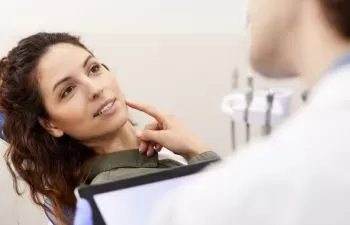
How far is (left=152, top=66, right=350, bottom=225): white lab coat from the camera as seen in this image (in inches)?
16.8

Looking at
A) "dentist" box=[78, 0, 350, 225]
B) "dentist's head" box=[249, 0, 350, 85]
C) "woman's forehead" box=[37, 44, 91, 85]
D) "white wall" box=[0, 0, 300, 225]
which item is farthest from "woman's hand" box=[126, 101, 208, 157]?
"dentist" box=[78, 0, 350, 225]

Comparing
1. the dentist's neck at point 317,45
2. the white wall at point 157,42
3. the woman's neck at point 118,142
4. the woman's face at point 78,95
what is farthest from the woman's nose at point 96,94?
the dentist's neck at point 317,45

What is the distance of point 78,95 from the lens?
1.26m

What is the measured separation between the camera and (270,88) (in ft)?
5.72

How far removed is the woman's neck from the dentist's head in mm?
722

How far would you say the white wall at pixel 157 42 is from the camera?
5.98 feet

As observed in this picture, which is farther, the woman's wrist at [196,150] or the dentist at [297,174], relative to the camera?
the woman's wrist at [196,150]

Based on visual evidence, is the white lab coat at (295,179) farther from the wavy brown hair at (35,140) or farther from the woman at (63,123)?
the wavy brown hair at (35,140)

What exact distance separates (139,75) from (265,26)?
4.38 feet

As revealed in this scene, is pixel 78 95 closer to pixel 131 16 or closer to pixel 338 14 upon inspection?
pixel 131 16

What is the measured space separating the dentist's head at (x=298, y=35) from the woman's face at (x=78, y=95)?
2.15ft

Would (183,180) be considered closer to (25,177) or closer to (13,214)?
(25,177)

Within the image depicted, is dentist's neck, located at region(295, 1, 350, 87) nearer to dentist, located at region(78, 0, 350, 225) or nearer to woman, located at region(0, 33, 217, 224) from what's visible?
dentist, located at region(78, 0, 350, 225)

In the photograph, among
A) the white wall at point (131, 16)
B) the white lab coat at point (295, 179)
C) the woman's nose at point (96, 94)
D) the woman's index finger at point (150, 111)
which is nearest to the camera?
the white lab coat at point (295, 179)
